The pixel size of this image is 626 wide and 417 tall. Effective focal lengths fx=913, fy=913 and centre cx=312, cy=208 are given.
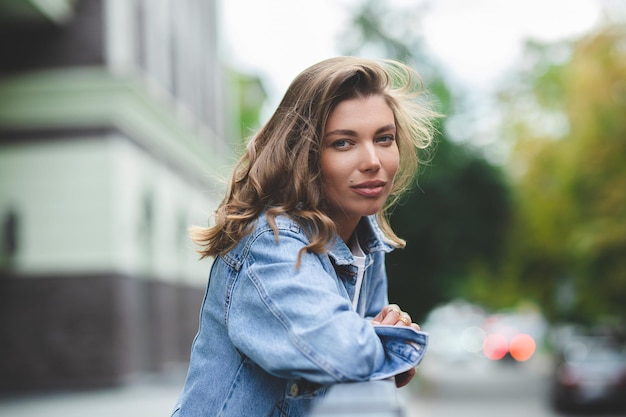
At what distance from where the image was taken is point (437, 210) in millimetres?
27875

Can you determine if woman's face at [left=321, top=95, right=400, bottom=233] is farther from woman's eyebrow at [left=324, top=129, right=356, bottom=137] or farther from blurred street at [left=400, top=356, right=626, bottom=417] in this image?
blurred street at [left=400, top=356, right=626, bottom=417]

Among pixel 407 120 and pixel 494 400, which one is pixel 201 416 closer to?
pixel 407 120

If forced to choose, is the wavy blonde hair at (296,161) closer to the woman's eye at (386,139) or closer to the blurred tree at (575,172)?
the woman's eye at (386,139)

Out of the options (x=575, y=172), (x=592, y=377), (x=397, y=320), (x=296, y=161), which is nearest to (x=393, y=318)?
(x=397, y=320)

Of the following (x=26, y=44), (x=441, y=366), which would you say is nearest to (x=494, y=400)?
(x=26, y=44)

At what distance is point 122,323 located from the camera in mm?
17781

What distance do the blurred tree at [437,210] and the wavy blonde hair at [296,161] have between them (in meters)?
24.8

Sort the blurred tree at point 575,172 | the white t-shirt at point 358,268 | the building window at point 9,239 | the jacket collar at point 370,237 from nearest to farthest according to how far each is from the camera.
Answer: the white t-shirt at point 358,268 < the jacket collar at point 370,237 < the building window at point 9,239 < the blurred tree at point 575,172

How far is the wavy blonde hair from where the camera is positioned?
1.96m

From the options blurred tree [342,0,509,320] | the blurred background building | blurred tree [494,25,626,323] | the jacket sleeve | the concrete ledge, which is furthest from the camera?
blurred tree [342,0,509,320]

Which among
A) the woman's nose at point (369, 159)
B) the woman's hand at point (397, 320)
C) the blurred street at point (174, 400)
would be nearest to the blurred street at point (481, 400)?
the blurred street at point (174, 400)

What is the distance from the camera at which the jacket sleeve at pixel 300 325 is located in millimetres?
1733

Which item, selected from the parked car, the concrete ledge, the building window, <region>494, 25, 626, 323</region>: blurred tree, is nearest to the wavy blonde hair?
the concrete ledge

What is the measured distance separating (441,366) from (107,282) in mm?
40341
